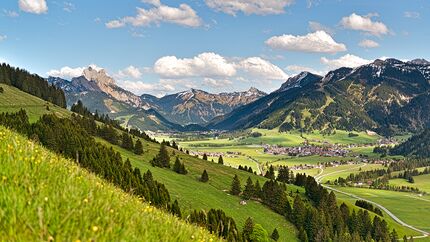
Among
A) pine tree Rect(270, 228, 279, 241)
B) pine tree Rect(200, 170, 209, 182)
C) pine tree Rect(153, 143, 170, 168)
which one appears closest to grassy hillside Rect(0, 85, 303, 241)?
pine tree Rect(200, 170, 209, 182)

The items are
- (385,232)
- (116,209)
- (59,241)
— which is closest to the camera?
(59,241)

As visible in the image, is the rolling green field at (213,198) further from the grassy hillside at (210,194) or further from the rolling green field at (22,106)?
the rolling green field at (22,106)

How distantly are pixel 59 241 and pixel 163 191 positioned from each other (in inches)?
3600

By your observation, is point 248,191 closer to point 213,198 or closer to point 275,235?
point 213,198

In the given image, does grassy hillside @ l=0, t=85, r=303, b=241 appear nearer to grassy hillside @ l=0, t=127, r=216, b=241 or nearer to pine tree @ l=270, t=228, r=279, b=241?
pine tree @ l=270, t=228, r=279, b=241

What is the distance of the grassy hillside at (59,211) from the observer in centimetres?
500

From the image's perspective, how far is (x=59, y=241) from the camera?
483 cm

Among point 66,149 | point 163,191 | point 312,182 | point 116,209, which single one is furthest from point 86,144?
point 116,209

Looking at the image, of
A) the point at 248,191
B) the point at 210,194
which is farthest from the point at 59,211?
the point at 248,191

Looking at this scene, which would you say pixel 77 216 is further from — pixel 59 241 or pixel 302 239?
pixel 302 239

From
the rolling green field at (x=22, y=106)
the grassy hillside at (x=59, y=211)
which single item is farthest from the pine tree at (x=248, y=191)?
the grassy hillside at (x=59, y=211)

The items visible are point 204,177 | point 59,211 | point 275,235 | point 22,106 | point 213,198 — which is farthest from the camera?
point 22,106

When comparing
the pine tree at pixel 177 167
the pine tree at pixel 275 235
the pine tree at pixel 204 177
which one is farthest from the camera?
the pine tree at pixel 177 167

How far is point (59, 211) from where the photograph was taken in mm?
5566
